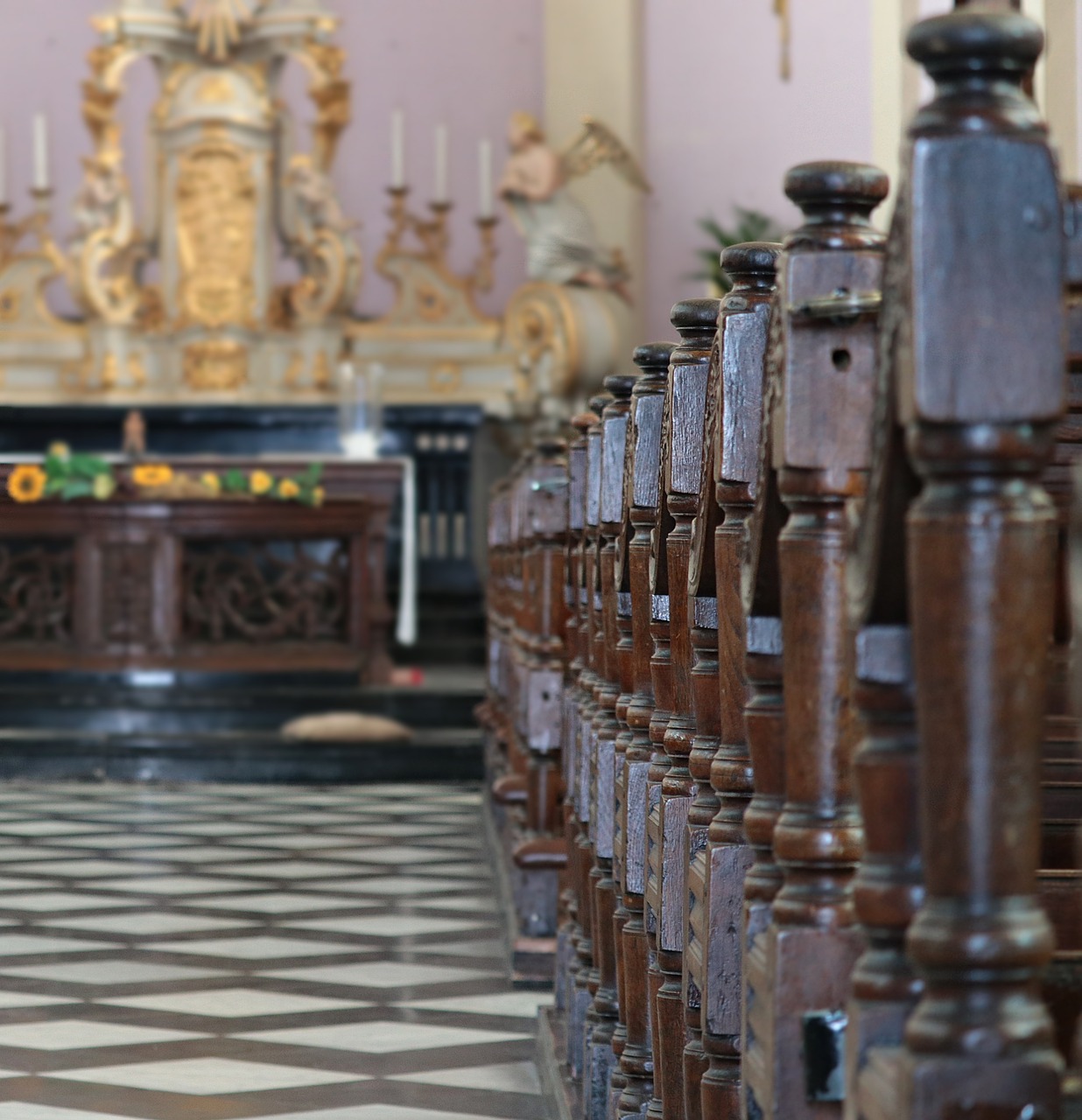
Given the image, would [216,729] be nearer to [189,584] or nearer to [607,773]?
[189,584]

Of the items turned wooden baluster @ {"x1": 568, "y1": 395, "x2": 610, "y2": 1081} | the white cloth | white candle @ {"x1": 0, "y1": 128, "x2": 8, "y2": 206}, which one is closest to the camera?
turned wooden baluster @ {"x1": 568, "y1": 395, "x2": 610, "y2": 1081}

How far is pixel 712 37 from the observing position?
38.0 ft

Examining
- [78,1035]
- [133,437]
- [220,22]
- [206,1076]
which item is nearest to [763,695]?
[206,1076]

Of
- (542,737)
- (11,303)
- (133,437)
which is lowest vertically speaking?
(542,737)

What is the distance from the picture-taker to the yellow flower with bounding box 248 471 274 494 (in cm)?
759

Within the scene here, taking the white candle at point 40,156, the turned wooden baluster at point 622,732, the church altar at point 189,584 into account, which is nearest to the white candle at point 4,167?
the white candle at point 40,156

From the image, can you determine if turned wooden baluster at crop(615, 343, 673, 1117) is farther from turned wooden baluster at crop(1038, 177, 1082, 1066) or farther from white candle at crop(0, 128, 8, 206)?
white candle at crop(0, 128, 8, 206)

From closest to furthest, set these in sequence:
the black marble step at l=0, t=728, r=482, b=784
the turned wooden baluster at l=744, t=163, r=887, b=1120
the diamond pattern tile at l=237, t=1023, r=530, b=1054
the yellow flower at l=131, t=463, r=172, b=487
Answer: the turned wooden baluster at l=744, t=163, r=887, b=1120 → the diamond pattern tile at l=237, t=1023, r=530, b=1054 → the black marble step at l=0, t=728, r=482, b=784 → the yellow flower at l=131, t=463, r=172, b=487

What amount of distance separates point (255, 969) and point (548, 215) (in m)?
7.27

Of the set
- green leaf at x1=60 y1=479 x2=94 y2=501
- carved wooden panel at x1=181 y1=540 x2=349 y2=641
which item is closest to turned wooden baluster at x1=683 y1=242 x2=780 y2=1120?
green leaf at x1=60 y1=479 x2=94 y2=501

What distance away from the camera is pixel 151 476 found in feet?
25.0

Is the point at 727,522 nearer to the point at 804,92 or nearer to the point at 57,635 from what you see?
the point at 57,635

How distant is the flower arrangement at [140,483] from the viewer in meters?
7.38

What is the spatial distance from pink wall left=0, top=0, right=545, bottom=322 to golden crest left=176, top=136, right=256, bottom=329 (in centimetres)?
154
